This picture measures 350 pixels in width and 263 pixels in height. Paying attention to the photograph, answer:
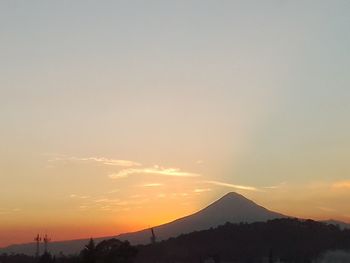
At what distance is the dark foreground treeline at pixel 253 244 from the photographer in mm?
118081

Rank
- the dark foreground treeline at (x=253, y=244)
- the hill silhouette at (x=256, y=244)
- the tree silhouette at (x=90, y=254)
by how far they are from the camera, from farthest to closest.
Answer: the hill silhouette at (x=256, y=244) < the dark foreground treeline at (x=253, y=244) < the tree silhouette at (x=90, y=254)

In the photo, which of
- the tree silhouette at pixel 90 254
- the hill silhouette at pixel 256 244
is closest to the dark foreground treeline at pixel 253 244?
the hill silhouette at pixel 256 244

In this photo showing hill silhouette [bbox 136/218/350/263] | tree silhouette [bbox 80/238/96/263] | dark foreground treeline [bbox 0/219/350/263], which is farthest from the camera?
hill silhouette [bbox 136/218/350/263]

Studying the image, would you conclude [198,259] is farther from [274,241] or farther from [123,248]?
[123,248]

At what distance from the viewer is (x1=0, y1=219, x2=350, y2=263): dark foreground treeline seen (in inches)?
4649

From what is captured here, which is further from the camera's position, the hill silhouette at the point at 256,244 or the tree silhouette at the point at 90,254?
the hill silhouette at the point at 256,244

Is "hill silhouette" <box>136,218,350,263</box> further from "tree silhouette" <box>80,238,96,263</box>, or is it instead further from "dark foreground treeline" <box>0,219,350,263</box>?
"tree silhouette" <box>80,238,96,263</box>

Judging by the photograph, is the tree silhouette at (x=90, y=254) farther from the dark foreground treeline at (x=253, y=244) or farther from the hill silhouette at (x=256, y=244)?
the hill silhouette at (x=256, y=244)

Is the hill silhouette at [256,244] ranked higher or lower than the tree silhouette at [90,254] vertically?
higher

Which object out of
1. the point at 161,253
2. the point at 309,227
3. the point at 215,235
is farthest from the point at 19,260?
the point at 309,227

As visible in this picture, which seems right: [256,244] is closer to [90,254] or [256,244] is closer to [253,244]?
[253,244]

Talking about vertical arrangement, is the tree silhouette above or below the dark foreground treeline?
below

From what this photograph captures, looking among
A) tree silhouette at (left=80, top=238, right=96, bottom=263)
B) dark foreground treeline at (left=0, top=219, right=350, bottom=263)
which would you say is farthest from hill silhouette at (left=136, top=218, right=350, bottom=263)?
A: tree silhouette at (left=80, top=238, right=96, bottom=263)

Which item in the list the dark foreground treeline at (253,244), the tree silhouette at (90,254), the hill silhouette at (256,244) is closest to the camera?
the tree silhouette at (90,254)
